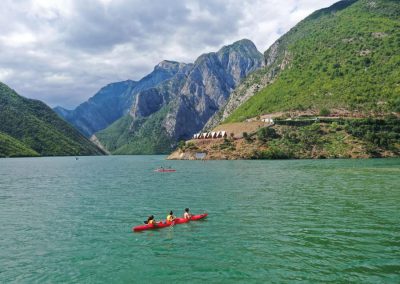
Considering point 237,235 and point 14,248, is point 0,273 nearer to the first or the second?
point 14,248

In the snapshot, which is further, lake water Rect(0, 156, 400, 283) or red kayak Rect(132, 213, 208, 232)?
red kayak Rect(132, 213, 208, 232)

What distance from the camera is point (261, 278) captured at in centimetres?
2934

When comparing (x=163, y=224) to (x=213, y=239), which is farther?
(x=163, y=224)

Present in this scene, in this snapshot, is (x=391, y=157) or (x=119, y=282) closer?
(x=119, y=282)

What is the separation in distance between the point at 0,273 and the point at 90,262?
750 centimetres

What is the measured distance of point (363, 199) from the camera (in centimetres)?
6353

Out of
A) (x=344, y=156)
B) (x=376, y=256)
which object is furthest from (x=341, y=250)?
(x=344, y=156)

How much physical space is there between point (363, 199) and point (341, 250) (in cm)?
3155

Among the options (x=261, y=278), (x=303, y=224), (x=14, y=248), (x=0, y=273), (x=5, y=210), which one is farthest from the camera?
(x=5, y=210)

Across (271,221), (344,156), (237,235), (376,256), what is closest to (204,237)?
(237,235)

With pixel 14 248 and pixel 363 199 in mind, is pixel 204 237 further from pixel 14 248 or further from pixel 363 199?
pixel 363 199

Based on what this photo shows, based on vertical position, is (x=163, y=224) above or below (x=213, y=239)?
above

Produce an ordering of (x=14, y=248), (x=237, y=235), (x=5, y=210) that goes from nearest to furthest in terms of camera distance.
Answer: (x=14, y=248)
(x=237, y=235)
(x=5, y=210)

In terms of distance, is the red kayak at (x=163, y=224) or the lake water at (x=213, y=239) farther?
the red kayak at (x=163, y=224)
